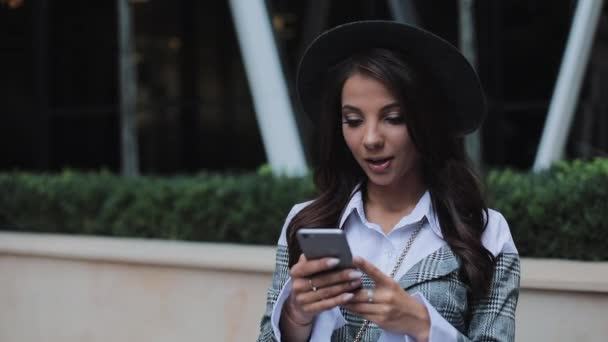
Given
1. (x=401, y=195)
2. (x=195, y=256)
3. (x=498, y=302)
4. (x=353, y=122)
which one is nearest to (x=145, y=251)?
(x=195, y=256)

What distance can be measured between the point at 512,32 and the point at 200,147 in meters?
6.37

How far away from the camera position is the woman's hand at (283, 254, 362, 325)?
6.60 ft

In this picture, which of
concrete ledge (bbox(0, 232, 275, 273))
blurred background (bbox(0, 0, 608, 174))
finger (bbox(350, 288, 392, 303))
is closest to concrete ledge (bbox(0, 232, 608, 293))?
concrete ledge (bbox(0, 232, 275, 273))

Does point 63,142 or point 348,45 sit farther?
point 63,142

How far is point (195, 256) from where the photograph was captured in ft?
17.8

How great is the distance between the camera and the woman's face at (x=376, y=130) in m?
2.26

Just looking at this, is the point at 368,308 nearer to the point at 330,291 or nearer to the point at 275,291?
the point at 330,291

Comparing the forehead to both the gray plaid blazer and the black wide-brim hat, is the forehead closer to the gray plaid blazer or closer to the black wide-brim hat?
the black wide-brim hat

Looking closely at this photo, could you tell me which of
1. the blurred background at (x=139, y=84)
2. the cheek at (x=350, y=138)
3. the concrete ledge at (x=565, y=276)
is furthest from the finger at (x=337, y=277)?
the blurred background at (x=139, y=84)

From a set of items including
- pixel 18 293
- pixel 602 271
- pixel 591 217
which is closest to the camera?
pixel 602 271

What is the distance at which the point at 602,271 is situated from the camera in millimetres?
4352

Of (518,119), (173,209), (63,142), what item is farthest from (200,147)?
(173,209)

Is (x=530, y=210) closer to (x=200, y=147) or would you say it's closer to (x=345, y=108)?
(x=345, y=108)

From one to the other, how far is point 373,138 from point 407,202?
0.29 meters
